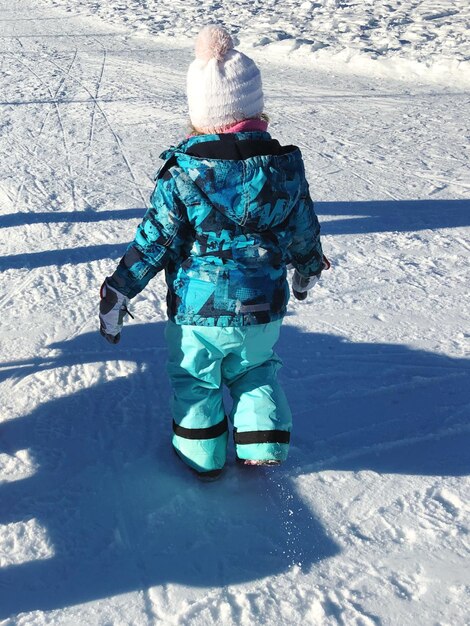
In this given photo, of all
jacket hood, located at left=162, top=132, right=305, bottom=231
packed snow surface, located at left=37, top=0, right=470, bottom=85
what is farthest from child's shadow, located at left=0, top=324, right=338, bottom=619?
packed snow surface, located at left=37, top=0, right=470, bottom=85

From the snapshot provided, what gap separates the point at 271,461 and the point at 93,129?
16.6 ft

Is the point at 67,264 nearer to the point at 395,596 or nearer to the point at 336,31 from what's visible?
the point at 395,596

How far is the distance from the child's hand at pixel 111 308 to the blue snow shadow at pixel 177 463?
47cm

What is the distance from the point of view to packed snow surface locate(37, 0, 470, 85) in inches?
368

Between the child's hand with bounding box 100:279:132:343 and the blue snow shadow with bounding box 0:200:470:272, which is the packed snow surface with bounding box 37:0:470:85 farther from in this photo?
the child's hand with bounding box 100:279:132:343

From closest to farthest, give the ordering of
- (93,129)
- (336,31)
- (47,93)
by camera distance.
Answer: (93,129) → (47,93) → (336,31)

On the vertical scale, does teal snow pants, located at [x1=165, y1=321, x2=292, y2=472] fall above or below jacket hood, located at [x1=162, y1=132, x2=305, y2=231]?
below

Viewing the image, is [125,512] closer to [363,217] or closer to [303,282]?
[303,282]

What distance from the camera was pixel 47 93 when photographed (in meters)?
8.27

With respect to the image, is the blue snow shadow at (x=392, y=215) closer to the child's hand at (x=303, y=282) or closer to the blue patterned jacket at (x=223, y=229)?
the child's hand at (x=303, y=282)

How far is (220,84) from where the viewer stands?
2488 millimetres

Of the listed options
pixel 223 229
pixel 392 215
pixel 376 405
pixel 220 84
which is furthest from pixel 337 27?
pixel 223 229

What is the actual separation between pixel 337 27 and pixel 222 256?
9.85 meters

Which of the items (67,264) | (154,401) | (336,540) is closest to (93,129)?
(67,264)
